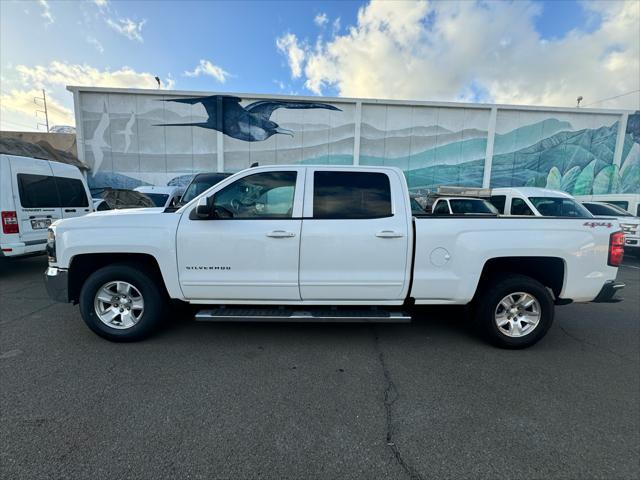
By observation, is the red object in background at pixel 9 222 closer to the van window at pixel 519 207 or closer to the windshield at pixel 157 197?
the windshield at pixel 157 197

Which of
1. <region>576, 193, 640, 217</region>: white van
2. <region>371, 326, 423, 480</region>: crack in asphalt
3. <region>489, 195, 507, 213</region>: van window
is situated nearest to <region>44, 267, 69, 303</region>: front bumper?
<region>371, 326, 423, 480</region>: crack in asphalt

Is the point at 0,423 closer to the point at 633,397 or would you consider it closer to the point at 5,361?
the point at 5,361

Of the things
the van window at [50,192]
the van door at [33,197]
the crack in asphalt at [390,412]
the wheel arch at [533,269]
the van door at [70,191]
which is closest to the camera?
the crack in asphalt at [390,412]

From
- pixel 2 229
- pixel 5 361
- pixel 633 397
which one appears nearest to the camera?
pixel 633 397

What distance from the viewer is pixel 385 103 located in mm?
15539

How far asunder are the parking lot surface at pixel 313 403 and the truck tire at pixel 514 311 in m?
0.20

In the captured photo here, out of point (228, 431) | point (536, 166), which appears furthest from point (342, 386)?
point (536, 166)

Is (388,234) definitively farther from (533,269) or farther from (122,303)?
(122,303)

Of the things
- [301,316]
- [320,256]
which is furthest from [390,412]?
[320,256]

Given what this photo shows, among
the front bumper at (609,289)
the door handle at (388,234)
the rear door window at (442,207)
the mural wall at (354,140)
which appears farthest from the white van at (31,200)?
the rear door window at (442,207)

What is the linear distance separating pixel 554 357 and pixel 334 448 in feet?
8.98

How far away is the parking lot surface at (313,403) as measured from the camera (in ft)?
6.22

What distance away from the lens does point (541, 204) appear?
8.40 metres

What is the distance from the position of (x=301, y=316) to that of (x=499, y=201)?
29.0 ft
